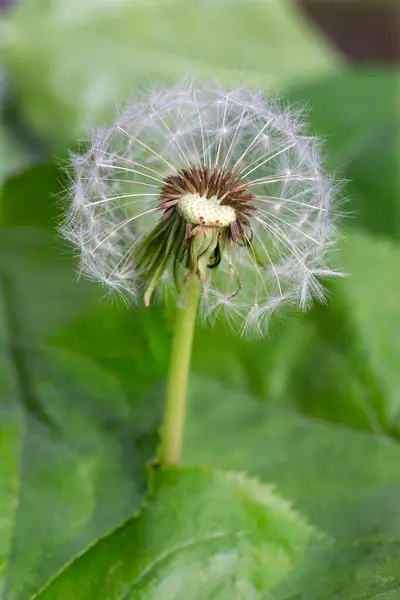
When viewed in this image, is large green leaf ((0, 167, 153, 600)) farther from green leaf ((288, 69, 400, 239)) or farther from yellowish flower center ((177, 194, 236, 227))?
green leaf ((288, 69, 400, 239))

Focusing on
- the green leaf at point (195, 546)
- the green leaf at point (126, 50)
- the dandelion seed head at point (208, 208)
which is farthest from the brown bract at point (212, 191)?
the green leaf at point (126, 50)

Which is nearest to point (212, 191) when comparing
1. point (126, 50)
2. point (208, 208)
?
point (208, 208)

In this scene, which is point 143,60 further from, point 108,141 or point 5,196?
point 108,141

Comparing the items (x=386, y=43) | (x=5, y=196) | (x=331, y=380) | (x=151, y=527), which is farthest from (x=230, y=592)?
(x=386, y=43)

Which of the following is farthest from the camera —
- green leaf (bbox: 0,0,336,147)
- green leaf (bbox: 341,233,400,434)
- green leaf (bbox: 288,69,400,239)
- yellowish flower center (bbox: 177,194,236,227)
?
green leaf (bbox: 0,0,336,147)

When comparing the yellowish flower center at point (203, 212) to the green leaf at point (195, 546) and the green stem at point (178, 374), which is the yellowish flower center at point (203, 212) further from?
the green leaf at point (195, 546)

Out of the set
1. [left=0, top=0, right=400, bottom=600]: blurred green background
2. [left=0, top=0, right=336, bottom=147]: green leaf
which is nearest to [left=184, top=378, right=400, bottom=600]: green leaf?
[left=0, top=0, right=400, bottom=600]: blurred green background

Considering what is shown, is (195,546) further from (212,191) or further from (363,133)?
(363,133)
